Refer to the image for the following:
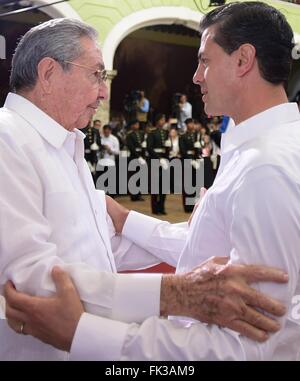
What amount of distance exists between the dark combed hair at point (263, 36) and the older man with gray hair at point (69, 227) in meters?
0.49

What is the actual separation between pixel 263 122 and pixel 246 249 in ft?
1.17

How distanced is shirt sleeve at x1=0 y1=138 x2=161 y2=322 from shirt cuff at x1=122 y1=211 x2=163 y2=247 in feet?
1.93

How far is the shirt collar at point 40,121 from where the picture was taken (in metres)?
1.51

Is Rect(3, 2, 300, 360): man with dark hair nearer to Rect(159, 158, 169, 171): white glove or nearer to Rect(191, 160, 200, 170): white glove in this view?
Rect(159, 158, 169, 171): white glove

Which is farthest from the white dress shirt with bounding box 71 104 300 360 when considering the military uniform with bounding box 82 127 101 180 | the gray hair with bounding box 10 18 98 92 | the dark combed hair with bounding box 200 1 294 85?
the military uniform with bounding box 82 127 101 180

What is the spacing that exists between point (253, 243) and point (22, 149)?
26.9 inches

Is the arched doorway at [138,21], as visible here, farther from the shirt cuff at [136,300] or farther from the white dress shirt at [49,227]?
the shirt cuff at [136,300]

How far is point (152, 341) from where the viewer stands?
111 centimetres

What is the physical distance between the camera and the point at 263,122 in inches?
50.3

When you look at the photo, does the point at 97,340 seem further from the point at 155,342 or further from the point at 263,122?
the point at 263,122

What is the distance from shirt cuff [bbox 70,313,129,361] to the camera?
44.4 inches

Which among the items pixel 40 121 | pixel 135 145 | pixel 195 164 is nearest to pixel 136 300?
pixel 40 121

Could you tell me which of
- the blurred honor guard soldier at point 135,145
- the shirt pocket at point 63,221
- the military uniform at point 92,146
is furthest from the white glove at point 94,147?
the shirt pocket at point 63,221

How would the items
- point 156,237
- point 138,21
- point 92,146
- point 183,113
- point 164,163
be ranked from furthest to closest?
point 183,113, point 138,21, point 92,146, point 164,163, point 156,237
